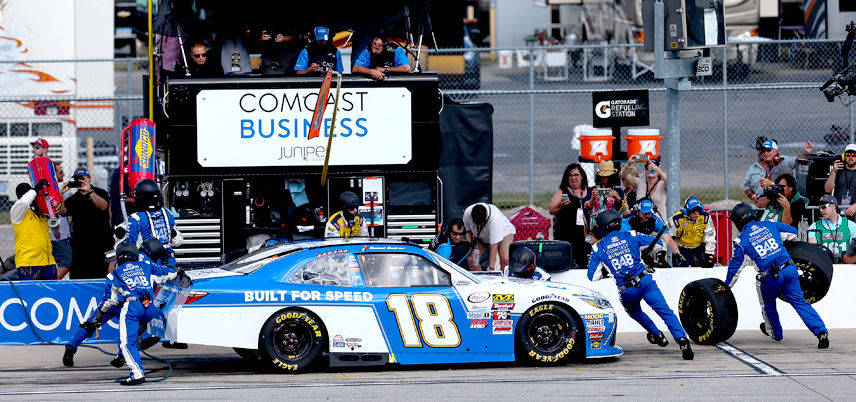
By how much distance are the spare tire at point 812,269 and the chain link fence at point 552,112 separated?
4.61 metres

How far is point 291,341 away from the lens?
33.2 feet

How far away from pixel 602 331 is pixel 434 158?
11.8 feet

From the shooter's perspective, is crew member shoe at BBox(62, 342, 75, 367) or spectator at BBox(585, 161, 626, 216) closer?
crew member shoe at BBox(62, 342, 75, 367)

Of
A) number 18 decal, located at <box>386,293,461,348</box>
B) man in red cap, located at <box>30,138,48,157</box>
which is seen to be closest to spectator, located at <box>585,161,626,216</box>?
number 18 decal, located at <box>386,293,461,348</box>

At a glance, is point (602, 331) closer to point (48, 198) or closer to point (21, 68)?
point (48, 198)

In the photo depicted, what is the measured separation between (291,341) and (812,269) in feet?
18.4

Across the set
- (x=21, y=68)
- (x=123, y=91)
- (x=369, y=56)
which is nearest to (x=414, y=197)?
(x=369, y=56)

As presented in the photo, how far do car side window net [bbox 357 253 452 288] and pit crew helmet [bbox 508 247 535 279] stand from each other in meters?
1.09

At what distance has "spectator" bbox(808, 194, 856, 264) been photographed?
13.2 meters

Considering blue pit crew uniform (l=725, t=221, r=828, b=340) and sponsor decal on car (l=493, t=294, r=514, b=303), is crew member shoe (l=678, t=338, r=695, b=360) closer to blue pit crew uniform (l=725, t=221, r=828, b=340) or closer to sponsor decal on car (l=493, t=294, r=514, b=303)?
blue pit crew uniform (l=725, t=221, r=828, b=340)

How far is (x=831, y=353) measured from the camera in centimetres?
1116

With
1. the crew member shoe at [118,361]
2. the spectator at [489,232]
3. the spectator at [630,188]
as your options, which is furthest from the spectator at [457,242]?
the crew member shoe at [118,361]

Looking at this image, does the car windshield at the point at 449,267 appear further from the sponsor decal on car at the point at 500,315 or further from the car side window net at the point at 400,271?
the sponsor decal on car at the point at 500,315

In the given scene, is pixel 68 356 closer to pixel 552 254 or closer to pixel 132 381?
pixel 132 381
